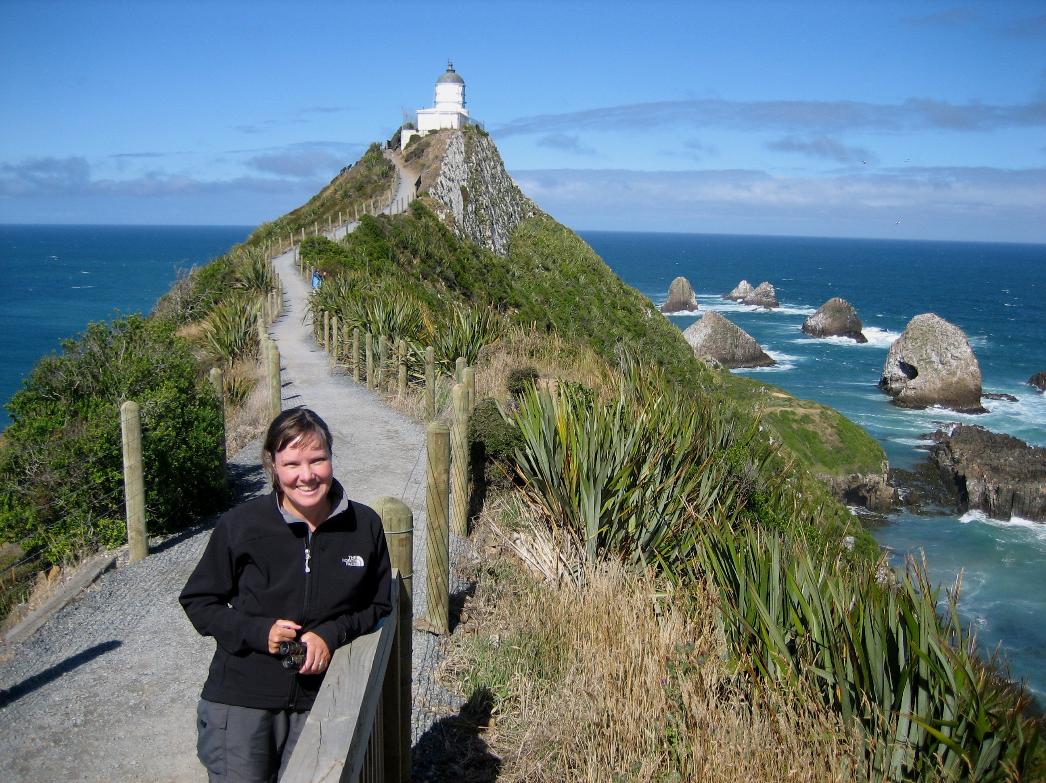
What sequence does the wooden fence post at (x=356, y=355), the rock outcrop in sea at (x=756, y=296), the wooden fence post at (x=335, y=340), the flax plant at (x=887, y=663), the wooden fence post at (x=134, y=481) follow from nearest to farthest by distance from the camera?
the flax plant at (x=887, y=663) → the wooden fence post at (x=134, y=481) → the wooden fence post at (x=356, y=355) → the wooden fence post at (x=335, y=340) → the rock outcrop in sea at (x=756, y=296)

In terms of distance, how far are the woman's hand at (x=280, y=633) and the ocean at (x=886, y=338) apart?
2.61 meters

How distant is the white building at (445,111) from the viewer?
2418 inches

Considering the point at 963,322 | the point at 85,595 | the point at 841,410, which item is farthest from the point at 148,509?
the point at 963,322

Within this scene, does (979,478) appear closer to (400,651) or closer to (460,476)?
(460,476)

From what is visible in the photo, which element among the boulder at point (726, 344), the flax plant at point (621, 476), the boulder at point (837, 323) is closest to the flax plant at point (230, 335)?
the flax plant at point (621, 476)

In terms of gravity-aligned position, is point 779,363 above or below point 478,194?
below

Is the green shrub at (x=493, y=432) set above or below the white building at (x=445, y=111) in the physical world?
below

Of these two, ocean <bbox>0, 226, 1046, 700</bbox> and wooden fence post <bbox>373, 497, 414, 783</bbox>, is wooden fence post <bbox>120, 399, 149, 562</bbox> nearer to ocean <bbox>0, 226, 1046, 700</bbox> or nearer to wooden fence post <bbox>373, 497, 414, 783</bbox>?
wooden fence post <bbox>373, 497, 414, 783</bbox>

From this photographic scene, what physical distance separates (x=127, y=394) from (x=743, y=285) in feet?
311

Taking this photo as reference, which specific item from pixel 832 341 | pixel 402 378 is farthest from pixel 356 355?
pixel 832 341

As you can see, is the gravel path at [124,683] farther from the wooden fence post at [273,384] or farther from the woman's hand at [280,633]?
the wooden fence post at [273,384]

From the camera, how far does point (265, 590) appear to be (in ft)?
8.21

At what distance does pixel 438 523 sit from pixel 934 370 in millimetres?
45957

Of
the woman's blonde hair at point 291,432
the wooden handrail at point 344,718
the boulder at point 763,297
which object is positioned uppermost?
the woman's blonde hair at point 291,432
